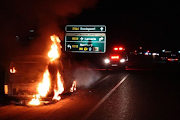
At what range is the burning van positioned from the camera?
885 cm

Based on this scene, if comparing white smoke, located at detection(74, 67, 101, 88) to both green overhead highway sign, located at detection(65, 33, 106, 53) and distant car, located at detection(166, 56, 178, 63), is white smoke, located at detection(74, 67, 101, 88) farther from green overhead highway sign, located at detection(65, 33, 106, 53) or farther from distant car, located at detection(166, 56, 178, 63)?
distant car, located at detection(166, 56, 178, 63)

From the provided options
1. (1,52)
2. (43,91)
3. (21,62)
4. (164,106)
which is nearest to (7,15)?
(1,52)

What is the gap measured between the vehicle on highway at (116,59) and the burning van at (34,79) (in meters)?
19.2

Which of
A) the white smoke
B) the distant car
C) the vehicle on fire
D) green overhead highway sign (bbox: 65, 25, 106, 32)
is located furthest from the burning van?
the distant car

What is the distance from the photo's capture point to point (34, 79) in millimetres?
8930

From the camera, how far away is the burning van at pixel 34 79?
8.85 meters

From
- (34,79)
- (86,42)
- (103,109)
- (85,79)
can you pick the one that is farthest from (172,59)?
(34,79)

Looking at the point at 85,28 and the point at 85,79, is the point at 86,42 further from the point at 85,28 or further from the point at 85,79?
the point at 85,79

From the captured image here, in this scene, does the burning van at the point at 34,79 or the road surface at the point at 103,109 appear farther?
the burning van at the point at 34,79

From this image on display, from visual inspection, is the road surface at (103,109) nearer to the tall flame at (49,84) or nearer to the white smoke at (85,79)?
the tall flame at (49,84)

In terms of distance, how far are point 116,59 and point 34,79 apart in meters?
20.6

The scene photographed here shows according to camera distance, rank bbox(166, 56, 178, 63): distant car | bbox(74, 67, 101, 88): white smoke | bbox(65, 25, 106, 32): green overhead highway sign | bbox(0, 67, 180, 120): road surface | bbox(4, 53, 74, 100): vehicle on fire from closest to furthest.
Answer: bbox(0, 67, 180, 120): road surface, bbox(4, 53, 74, 100): vehicle on fire, bbox(74, 67, 101, 88): white smoke, bbox(65, 25, 106, 32): green overhead highway sign, bbox(166, 56, 178, 63): distant car

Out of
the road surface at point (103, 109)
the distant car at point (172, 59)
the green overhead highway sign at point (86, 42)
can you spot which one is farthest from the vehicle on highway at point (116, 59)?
the road surface at point (103, 109)

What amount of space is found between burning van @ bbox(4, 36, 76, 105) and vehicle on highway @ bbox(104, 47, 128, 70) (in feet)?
63.0
